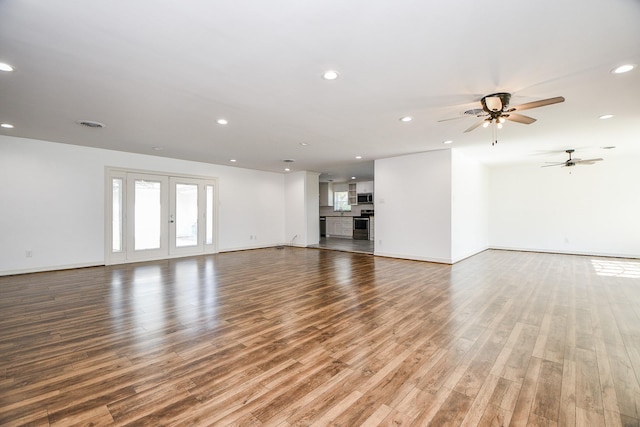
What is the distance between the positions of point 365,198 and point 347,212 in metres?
1.08

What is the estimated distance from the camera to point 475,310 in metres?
3.44

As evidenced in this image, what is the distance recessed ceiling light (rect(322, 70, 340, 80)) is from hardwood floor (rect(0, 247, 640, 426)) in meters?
2.55

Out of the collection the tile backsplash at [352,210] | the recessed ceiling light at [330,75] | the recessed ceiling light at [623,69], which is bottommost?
the tile backsplash at [352,210]

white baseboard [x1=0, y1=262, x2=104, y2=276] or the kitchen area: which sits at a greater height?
the kitchen area

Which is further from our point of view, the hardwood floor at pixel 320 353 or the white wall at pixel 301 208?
the white wall at pixel 301 208

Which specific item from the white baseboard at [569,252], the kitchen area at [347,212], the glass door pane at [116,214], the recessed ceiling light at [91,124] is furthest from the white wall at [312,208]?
the recessed ceiling light at [91,124]

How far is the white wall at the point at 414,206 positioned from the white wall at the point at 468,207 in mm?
194

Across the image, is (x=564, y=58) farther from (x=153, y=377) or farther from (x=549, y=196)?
(x=549, y=196)

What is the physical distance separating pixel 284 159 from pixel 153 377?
19.7 ft

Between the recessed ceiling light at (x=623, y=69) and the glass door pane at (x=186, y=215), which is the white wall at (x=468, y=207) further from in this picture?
the glass door pane at (x=186, y=215)

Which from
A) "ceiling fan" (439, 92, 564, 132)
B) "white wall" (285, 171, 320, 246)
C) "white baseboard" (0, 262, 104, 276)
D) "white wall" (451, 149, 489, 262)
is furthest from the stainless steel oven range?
"white baseboard" (0, 262, 104, 276)

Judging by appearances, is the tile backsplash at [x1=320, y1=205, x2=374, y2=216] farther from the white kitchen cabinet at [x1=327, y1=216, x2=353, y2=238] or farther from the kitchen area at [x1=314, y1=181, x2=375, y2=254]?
the white kitchen cabinet at [x1=327, y1=216, x2=353, y2=238]

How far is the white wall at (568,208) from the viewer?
735 cm

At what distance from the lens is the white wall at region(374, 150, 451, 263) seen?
6.39 m
